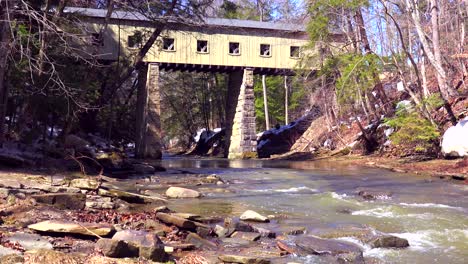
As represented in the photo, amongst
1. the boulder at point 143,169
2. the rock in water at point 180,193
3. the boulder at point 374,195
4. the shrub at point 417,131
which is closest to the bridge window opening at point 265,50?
the shrub at point 417,131

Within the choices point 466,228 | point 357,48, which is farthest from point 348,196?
point 357,48

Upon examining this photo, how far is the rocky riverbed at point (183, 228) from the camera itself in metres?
5.43

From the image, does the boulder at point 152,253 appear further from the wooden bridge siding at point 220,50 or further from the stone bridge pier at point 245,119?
the stone bridge pier at point 245,119

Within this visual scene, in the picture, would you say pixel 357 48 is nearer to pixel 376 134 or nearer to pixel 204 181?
pixel 376 134

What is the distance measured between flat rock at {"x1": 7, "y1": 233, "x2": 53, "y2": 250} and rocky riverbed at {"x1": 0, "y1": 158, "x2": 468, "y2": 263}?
0.03 ft

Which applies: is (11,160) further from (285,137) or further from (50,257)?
(285,137)

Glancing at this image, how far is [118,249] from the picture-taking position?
17.3 ft

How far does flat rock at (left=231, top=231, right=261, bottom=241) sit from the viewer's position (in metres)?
6.79

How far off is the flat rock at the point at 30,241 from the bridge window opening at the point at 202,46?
92.1 ft

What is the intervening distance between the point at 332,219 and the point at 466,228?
2.12 metres

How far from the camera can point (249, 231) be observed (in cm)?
723

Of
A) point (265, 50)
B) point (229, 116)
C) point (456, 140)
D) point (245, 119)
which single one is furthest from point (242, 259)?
point (229, 116)

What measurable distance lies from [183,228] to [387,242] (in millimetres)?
2752

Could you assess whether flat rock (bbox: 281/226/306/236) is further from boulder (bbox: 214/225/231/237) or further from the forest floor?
the forest floor
